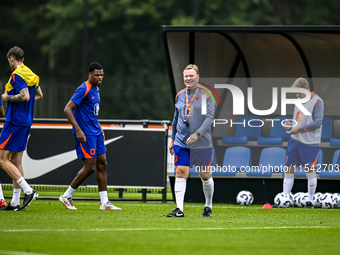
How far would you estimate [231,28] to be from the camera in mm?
10047

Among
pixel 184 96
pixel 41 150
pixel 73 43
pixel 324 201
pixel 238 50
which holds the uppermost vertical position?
pixel 73 43

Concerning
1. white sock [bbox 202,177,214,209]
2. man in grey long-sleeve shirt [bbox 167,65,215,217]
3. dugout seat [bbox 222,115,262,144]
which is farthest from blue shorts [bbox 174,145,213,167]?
dugout seat [bbox 222,115,262,144]

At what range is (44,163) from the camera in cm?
1112

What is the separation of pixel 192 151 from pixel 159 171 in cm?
310

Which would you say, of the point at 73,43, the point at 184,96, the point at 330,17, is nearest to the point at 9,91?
the point at 184,96

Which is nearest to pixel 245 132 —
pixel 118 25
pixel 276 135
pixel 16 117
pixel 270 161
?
pixel 276 135

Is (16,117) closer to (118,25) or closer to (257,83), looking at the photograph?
(257,83)

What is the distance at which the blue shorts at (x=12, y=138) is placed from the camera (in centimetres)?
848

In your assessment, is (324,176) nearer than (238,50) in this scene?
Yes

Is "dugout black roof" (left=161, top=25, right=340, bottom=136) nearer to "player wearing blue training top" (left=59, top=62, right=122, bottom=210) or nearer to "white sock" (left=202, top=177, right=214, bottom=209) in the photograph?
"player wearing blue training top" (left=59, top=62, right=122, bottom=210)

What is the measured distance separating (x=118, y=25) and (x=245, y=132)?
85.5ft

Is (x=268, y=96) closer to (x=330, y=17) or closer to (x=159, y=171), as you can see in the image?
(x=159, y=171)

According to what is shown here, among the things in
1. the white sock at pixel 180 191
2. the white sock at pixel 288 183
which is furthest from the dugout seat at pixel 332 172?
the white sock at pixel 180 191

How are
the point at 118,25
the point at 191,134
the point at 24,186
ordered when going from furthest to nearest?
the point at 118,25, the point at 24,186, the point at 191,134
